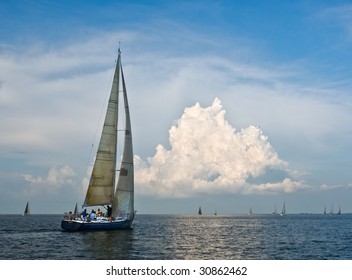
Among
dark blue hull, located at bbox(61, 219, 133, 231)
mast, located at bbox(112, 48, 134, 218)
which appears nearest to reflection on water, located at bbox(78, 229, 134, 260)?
dark blue hull, located at bbox(61, 219, 133, 231)

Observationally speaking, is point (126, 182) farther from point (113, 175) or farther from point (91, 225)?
point (91, 225)

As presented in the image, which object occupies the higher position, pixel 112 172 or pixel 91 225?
pixel 112 172

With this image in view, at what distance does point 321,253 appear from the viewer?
51.8m

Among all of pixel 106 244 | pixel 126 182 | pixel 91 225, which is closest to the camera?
pixel 106 244

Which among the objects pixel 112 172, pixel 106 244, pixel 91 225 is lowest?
pixel 106 244

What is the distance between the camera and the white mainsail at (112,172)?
7088 centimetres

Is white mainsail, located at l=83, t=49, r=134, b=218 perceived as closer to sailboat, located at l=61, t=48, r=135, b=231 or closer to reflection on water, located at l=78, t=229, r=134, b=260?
sailboat, located at l=61, t=48, r=135, b=231

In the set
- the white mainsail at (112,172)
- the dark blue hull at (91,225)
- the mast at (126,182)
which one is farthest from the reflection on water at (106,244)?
the white mainsail at (112,172)

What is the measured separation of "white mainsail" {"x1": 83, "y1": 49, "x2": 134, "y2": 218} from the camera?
70.9 meters

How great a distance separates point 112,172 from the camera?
71.7 metres

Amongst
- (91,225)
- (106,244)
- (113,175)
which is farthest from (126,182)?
(106,244)

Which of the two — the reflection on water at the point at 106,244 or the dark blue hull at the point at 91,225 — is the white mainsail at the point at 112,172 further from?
the reflection on water at the point at 106,244
